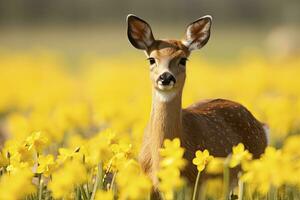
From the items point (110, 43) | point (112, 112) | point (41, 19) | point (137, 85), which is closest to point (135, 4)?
point (41, 19)

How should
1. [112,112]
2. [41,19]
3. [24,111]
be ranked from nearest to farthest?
[112,112] < [24,111] < [41,19]

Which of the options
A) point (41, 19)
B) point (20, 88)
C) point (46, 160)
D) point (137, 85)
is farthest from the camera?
point (41, 19)

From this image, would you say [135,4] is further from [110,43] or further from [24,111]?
[24,111]

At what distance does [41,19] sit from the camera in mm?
61844

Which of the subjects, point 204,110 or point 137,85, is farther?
point 137,85

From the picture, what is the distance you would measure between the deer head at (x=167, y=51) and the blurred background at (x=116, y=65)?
1.60 m

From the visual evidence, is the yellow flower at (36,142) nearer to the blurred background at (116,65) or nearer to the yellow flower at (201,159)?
the yellow flower at (201,159)

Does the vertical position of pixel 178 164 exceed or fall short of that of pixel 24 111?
it exceeds it

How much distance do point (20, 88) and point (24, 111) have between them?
150 cm

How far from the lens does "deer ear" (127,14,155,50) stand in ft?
23.1

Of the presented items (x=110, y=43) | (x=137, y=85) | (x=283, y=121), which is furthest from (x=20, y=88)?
(x=110, y=43)

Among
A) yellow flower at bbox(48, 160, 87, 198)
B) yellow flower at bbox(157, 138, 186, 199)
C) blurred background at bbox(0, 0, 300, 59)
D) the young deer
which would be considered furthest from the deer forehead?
blurred background at bbox(0, 0, 300, 59)

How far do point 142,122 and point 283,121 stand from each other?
5.39 feet

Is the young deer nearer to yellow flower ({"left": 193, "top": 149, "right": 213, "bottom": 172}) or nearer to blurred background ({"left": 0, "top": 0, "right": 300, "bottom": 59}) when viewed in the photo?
yellow flower ({"left": 193, "top": 149, "right": 213, "bottom": 172})
